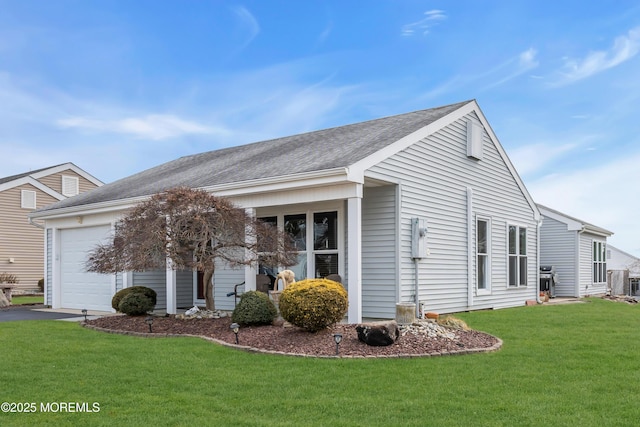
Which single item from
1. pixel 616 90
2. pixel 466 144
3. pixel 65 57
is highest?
pixel 65 57

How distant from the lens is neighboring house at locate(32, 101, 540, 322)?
11.6 meters

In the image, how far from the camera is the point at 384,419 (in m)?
4.97

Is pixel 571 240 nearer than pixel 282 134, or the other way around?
pixel 282 134

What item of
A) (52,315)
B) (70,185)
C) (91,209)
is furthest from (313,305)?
(70,185)

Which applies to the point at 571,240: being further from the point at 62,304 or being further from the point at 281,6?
the point at 62,304

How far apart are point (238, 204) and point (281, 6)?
16.4 feet

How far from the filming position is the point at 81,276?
1686cm

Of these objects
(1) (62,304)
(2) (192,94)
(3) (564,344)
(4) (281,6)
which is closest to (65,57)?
(2) (192,94)

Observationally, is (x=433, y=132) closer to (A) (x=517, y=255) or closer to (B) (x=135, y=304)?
Answer: (A) (x=517, y=255)

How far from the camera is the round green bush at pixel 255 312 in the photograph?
397 inches

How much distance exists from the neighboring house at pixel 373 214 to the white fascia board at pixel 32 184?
447 inches

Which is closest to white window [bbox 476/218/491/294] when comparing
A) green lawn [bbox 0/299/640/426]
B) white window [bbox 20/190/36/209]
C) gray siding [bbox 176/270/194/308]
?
green lawn [bbox 0/299/640/426]

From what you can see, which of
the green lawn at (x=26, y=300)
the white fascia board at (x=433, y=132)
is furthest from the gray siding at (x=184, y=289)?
the green lawn at (x=26, y=300)

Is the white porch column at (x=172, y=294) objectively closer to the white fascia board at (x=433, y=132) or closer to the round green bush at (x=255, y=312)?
the round green bush at (x=255, y=312)
